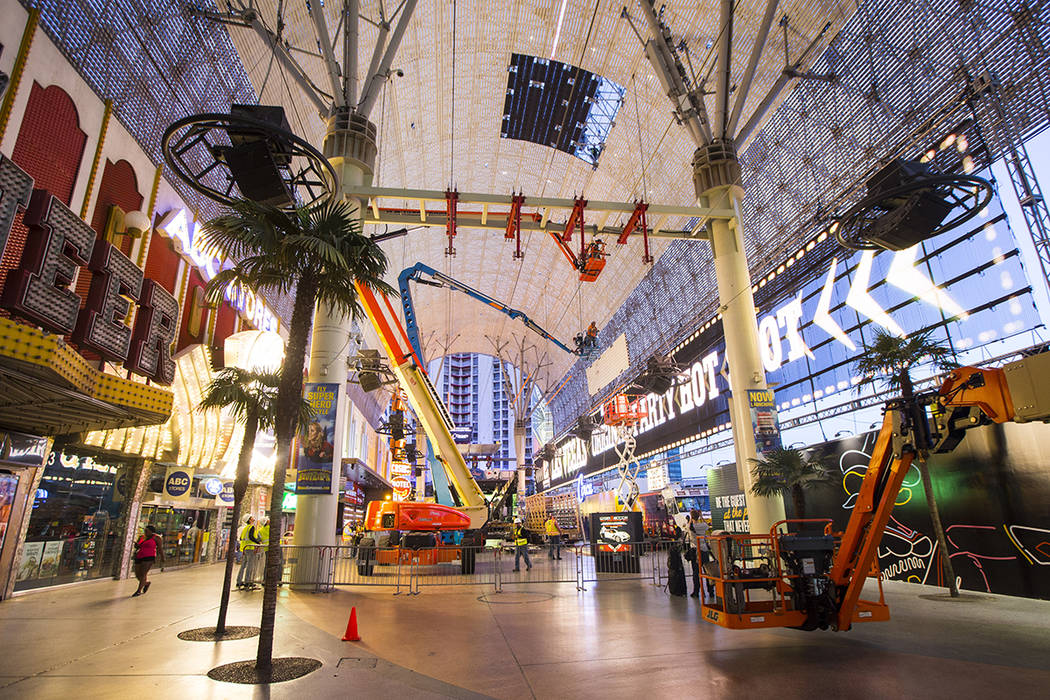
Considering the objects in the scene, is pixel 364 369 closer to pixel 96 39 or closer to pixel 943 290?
pixel 96 39

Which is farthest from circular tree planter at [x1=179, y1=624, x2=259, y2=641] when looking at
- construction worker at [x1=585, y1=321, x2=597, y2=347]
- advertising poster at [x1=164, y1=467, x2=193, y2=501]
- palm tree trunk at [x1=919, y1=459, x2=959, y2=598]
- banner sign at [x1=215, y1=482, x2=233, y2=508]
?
construction worker at [x1=585, y1=321, x2=597, y2=347]

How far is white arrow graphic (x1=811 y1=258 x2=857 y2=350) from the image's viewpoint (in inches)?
658

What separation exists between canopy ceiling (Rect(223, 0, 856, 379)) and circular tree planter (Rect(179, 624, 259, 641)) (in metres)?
13.2

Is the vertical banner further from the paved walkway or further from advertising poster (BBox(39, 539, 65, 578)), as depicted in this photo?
advertising poster (BBox(39, 539, 65, 578))

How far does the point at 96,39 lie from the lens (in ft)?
32.8

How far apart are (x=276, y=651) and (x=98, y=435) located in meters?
8.55

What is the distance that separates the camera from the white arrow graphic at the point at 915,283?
13.0 metres

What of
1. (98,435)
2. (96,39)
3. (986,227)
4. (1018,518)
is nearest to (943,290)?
(986,227)

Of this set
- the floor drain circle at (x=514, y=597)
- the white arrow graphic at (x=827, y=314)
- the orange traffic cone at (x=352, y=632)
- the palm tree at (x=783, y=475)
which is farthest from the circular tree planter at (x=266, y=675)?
the white arrow graphic at (x=827, y=314)

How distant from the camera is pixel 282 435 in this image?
6312 mm

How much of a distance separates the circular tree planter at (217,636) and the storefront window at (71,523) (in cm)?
606

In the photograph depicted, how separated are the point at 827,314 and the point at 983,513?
7755 millimetres

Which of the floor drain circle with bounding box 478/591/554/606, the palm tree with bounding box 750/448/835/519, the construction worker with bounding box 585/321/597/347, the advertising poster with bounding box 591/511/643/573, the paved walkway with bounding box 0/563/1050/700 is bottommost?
the floor drain circle with bounding box 478/591/554/606

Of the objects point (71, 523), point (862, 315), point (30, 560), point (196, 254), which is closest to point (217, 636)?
point (30, 560)
